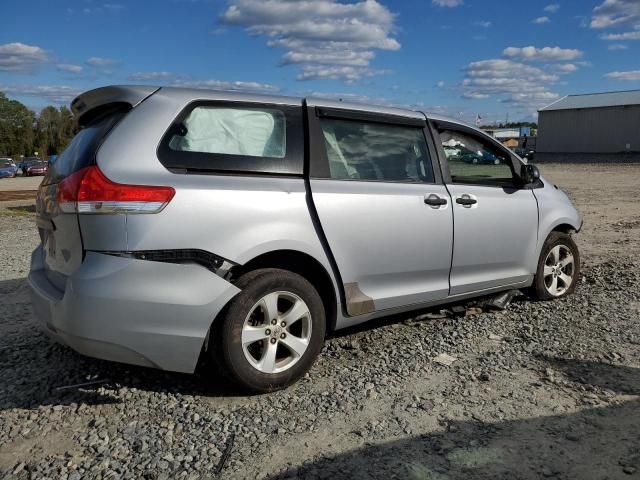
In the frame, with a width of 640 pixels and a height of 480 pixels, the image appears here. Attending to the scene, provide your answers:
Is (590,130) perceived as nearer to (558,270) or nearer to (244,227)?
(558,270)

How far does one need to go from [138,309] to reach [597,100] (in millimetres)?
68576

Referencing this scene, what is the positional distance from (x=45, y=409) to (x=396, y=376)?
223 cm

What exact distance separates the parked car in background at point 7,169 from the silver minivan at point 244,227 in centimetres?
4945

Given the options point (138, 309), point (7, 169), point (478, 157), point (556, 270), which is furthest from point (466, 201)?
point (7, 169)

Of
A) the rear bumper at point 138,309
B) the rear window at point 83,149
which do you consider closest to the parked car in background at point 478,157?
the rear bumper at point 138,309

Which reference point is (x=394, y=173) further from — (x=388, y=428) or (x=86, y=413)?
(x=86, y=413)

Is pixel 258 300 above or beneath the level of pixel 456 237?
beneath

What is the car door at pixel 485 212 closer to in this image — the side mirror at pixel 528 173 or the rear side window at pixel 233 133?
the side mirror at pixel 528 173

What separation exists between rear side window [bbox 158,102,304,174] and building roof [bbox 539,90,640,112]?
62.0 metres

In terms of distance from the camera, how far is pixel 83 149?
3412 millimetres

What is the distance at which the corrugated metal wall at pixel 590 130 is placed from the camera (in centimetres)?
5666

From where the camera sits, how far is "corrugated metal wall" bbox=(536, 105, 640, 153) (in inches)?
2231

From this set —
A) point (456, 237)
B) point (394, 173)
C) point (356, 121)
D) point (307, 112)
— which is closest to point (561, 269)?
point (456, 237)

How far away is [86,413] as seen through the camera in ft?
11.3
